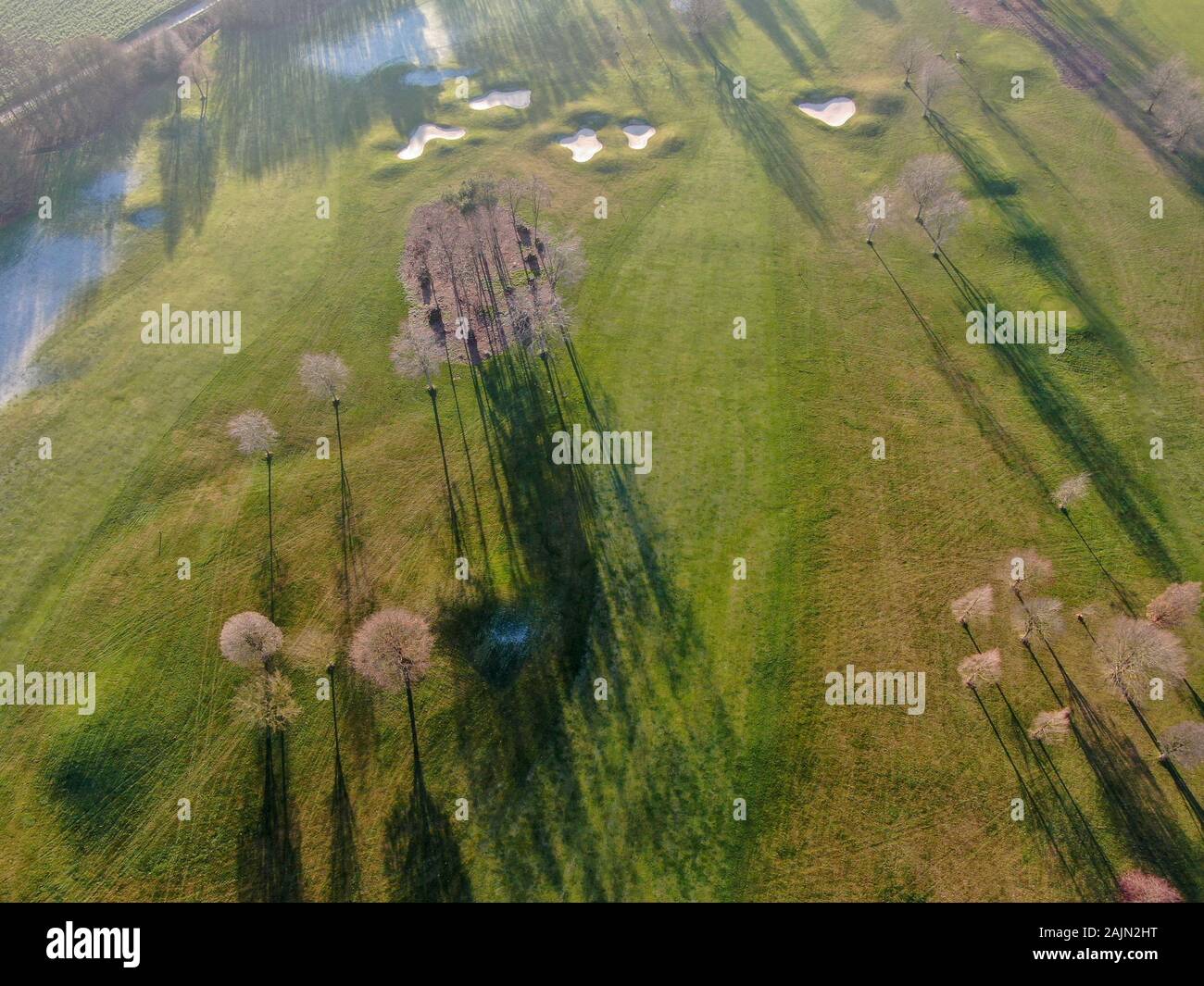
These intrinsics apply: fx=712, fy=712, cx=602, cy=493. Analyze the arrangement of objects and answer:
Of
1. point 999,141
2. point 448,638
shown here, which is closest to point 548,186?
point 999,141

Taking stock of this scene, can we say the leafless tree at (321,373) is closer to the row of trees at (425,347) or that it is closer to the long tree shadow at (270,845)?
the row of trees at (425,347)

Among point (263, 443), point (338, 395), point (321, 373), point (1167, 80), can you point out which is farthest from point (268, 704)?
point (1167, 80)

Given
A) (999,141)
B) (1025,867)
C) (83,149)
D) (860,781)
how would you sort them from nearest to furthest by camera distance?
1. (1025,867)
2. (860,781)
3. (999,141)
4. (83,149)

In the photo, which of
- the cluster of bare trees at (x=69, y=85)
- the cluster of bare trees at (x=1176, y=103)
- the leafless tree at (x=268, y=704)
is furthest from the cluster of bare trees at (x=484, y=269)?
the cluster of bare trees at (x=1176, y=103)

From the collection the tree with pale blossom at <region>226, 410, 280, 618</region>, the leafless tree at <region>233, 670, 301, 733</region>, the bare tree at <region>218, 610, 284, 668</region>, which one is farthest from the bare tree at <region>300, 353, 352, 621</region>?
the leafless tree at <region>233, 670, 301, 733</region>

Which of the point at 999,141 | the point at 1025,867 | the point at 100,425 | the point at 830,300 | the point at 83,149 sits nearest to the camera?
the point at 1025,867
